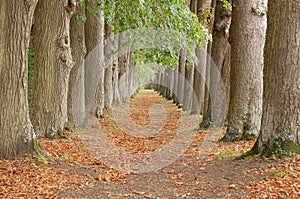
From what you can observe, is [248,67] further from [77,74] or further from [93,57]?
[93,57]

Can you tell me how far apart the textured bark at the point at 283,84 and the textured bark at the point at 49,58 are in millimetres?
5517

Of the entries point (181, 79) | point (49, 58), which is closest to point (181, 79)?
point (181, 79)

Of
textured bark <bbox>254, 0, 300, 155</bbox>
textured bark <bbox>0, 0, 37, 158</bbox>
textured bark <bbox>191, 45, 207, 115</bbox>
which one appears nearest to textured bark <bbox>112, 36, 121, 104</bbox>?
textured bark <bbox>191, 45, 207, 115</bbox>

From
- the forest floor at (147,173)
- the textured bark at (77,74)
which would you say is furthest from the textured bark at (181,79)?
the forest floor at (147,173)

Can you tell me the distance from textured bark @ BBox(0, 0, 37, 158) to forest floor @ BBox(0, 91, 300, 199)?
457 mm

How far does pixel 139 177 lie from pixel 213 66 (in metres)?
7.74

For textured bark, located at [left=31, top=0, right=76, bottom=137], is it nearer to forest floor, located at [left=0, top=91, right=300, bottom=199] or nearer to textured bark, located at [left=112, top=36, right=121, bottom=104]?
forest floor, located at [left=0, top=91, right=300, bottom=199]

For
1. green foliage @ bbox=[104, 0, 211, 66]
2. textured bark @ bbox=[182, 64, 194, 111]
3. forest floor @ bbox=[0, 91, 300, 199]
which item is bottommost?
forest floor @ bbox=[0, 91, 300, 199]

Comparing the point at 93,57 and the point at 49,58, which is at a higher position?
the point at 93,57

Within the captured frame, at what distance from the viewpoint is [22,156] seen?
7.84 meters

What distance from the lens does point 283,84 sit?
7609 mm

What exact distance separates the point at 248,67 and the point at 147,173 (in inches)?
181

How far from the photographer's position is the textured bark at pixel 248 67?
11.4m

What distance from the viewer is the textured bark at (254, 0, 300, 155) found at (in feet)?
24.8
